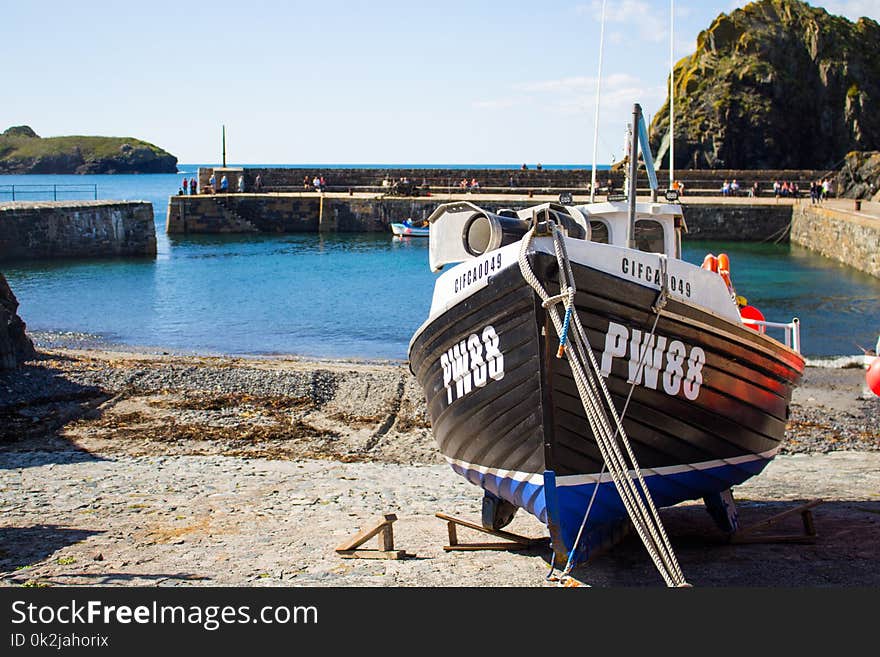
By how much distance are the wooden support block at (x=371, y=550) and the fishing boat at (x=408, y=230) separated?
45099 mm

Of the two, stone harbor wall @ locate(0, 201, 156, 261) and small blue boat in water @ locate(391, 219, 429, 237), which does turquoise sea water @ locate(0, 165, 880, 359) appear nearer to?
stone harbor wall @ locate(0, 201, 156, 261)

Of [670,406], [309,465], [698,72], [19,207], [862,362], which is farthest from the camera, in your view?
[698,72]

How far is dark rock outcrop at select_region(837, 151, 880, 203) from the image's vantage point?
2076 inches

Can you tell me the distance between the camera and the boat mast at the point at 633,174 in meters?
8.30

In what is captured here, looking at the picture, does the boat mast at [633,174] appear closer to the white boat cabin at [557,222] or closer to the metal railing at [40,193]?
the white boat cabin at [557,222]

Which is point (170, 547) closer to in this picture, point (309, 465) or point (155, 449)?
point (309, 465)

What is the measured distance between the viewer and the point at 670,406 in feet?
24.5

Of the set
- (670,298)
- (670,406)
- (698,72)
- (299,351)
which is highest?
(698,72)

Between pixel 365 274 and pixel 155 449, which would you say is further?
pixel 365 274

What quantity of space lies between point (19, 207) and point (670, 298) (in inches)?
1535

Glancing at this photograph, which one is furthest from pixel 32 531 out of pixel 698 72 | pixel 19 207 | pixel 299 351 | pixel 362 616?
pixel 698 72

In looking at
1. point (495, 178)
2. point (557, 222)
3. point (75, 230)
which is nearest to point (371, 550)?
point (557, 222)

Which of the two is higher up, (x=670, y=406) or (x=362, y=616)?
(x=670, y=406)

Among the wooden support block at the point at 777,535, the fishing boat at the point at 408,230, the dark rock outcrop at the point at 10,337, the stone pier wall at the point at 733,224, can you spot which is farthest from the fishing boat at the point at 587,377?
the fishing boat at the point at 408,230
